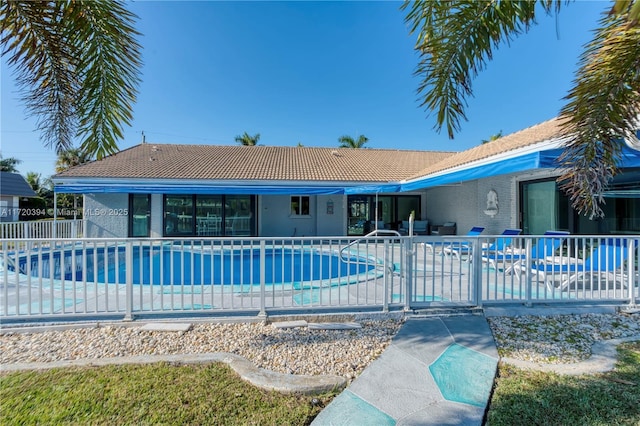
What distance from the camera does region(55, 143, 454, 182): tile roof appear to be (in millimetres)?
21531

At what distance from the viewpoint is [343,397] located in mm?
4266

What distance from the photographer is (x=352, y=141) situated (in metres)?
55.7

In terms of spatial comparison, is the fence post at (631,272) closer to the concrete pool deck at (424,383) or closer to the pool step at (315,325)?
the concrete pool deck at (424,383)

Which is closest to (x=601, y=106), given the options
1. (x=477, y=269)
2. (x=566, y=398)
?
(x=477, y=269)

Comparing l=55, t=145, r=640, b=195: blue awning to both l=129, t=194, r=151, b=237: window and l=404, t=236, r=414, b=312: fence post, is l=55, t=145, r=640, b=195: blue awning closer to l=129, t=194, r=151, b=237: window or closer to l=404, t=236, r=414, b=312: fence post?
l=129, t=194, r=151, b=237: window

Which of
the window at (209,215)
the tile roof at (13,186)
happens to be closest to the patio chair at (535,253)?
the window at (209,215)

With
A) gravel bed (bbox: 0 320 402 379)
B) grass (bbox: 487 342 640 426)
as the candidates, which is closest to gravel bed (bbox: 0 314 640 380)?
gravel bed (bbox: 0 320 402 379)

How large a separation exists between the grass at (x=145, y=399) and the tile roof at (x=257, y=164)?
17320mm

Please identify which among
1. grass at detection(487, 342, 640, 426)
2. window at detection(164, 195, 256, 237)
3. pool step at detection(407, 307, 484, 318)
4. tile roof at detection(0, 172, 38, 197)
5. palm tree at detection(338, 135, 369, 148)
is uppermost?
palm tree at detection(338, 135, 369, 148)

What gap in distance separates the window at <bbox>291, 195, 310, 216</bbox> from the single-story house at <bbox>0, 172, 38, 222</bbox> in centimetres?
3887

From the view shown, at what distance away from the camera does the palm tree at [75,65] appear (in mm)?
5164

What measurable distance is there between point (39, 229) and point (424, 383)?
79.4 feet

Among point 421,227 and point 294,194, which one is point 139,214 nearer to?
point 294,194

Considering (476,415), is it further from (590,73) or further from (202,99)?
(202,99)
